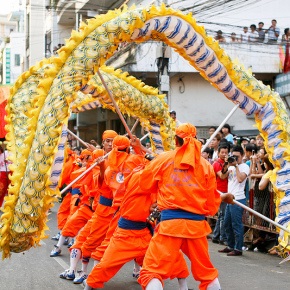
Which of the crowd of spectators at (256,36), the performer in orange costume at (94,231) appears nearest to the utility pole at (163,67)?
the crowd of spectators at (256,36)

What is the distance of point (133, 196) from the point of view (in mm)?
7188

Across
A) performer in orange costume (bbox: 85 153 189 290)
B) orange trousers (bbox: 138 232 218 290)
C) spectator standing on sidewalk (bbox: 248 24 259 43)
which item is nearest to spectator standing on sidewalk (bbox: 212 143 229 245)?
performer in orange costume (bbox: 85 153 189 290)

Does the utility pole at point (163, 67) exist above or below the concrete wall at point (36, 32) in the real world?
below

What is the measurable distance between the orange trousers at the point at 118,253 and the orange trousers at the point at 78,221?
236 centimetres

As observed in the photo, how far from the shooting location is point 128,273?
9.18 metres

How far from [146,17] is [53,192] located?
208 cm

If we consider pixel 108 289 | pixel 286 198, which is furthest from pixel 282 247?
pixel 108 289

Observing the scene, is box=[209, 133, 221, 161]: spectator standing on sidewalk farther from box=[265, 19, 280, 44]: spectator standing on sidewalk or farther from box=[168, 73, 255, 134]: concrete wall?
box=[265, 19, 280, 44]: spectator standing on sidewalk

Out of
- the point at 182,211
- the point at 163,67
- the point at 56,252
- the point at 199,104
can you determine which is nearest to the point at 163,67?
the point at 163,67

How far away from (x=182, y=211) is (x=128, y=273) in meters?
3.28

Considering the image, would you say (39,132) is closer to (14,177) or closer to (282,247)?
(14,177)

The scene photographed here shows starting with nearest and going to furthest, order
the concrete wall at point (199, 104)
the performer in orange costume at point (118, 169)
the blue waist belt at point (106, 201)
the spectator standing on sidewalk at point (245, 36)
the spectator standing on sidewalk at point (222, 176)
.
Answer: the performer in orange costume at point (118, 169) → the blue waist belt at point (106, 201) → the spectator standing on sidewalk at point (222, 176) → the spectator standing on sidewalk at point (245, 36) → the concrete wall at point (199, 104)

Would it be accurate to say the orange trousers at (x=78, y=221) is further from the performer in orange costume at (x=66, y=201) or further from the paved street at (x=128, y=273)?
the performer in orange costume at (x=66, y=201)

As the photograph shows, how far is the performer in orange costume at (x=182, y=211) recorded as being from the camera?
6035mm
